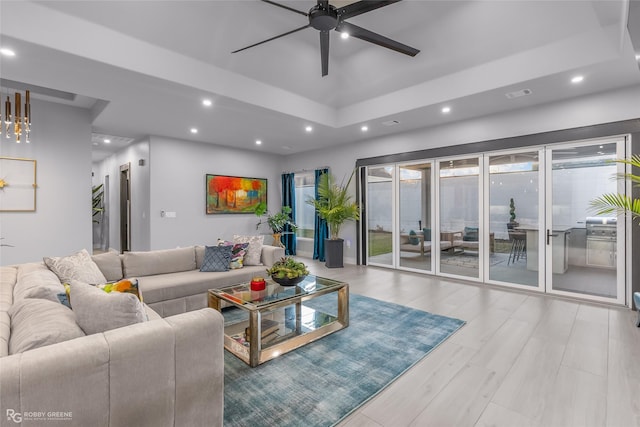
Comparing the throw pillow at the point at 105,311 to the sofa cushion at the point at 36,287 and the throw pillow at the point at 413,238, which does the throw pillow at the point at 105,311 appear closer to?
the sofa cushion at the point at 36,287

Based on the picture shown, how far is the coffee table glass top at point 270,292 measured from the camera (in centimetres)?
268

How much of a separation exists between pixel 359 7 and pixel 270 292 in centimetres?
266

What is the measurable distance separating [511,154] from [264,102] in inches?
153

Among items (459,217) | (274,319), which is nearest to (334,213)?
(459,217)

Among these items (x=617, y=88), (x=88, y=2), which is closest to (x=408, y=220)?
(x=617, y=88)

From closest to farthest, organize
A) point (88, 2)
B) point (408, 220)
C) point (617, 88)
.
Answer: point (88, 2) < point (617, 88) < point (408, 220)

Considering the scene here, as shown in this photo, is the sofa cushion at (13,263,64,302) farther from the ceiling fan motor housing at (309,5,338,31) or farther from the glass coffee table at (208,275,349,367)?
the ceiling fan motor housing at (309,5,338,31)

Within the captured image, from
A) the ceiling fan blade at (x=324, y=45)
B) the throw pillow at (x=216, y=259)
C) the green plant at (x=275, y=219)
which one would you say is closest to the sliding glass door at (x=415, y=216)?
the green plant at (x=275, y=219)

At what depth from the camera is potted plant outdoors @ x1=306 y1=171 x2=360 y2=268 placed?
20.8 ft

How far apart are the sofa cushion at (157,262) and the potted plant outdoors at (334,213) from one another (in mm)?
3003

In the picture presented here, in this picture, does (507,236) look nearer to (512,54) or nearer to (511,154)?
(511,154)

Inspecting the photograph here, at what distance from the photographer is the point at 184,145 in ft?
21.1

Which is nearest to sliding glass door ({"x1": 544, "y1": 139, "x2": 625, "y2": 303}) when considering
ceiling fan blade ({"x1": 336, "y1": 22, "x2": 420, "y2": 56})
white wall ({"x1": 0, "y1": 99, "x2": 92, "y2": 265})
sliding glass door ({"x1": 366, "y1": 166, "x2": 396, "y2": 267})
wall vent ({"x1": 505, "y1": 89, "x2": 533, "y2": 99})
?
wall vent ({"x1": 505, "y1": 89, "x2": 533, "y2": 99})

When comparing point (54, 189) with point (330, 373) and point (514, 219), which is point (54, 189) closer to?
point (330, 373)
